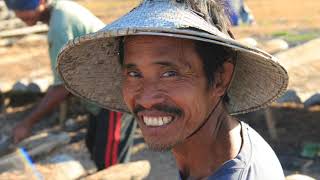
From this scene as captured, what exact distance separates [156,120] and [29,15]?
2.37 meters

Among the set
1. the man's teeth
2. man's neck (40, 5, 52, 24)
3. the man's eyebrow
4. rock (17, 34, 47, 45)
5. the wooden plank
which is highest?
the man's eyebrow

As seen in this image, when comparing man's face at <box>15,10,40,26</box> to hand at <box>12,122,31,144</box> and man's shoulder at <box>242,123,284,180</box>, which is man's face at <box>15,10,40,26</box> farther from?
man's shoulder at <box>242,123,284,180</box>

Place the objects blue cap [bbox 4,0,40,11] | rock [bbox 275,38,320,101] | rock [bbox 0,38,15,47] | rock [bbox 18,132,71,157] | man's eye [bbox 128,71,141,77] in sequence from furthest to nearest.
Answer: rock [bbox 0,38,15,47] < rock [bbox 275,38,320,101] < rock [bbox 18,132,71,157] < blue cap [bbox 4,0,40,11] < man's eye [bbox 128,71,141,77]

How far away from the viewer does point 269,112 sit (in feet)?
20.1

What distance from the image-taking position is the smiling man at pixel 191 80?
5.19 feet

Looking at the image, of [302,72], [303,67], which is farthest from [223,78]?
[303,67]

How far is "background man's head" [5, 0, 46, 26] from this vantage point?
146 inches

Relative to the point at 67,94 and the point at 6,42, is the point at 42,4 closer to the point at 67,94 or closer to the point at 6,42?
the point at 67,94

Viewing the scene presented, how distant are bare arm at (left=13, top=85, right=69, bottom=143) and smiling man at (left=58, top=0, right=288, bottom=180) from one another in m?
2.09

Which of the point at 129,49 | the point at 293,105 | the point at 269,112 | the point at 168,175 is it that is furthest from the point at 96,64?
the point at 293,105

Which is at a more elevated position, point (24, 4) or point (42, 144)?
point (24, 4)

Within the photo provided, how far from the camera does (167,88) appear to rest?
160 cm

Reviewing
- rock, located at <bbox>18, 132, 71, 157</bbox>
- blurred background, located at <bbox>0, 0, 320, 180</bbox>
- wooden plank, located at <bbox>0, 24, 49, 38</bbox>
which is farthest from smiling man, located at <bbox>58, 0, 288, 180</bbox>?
wooden plank, located at <bbox>0, 24, 49, 38</bbox>

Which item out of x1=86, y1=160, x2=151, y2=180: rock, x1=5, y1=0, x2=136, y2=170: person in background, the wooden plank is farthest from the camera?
the wooden plank
